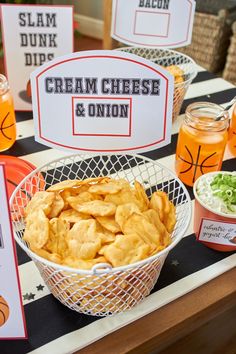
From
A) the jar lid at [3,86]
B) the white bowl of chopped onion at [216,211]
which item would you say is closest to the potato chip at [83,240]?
the white bowl of chopped onion at [216,211]

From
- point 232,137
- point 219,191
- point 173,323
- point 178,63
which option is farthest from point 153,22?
point 173,323

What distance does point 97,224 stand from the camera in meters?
0.67

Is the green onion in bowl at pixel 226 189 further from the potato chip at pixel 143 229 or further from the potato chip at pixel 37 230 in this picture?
the potato chip at pixel 37 230

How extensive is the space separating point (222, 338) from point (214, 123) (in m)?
0.52

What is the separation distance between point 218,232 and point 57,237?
32cm

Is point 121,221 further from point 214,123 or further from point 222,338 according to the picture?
point 222,338

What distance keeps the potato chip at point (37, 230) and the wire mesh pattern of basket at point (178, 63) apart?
22.8 inches

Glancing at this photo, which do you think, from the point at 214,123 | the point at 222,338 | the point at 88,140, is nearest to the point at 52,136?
the point at 88,140

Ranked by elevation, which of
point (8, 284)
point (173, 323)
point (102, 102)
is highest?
point (102, 102)

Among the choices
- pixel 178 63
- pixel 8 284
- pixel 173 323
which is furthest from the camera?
pixel 178 63

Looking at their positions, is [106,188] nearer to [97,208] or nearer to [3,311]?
[97,208]

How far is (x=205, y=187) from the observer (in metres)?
0.80

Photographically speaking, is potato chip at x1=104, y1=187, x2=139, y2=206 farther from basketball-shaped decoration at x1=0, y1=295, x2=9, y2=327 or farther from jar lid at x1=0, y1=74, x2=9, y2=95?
jar lid at x1=0, y1=74, x2=9, y2=95

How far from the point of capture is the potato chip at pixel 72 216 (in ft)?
2.24
